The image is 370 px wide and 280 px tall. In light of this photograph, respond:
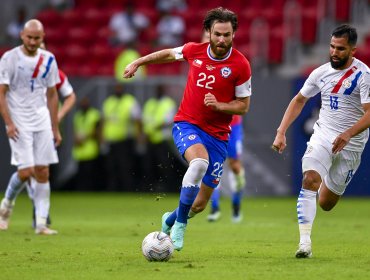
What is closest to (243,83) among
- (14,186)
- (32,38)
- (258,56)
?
(32,38)

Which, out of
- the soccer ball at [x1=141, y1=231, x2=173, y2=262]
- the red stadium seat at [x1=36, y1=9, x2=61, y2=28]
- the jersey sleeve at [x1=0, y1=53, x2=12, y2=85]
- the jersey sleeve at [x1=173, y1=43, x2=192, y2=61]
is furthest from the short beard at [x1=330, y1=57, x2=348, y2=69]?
the red stadium seat at [x1=36, y1=9, x2=61, y2=28]

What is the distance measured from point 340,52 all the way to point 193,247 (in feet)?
9.59

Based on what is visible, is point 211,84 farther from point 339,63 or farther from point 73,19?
point 73,19

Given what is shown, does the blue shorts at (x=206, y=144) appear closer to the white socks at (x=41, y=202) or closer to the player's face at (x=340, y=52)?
the player's face at (x=340, y=52)

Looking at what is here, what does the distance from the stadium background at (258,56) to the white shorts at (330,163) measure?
36.2 ft

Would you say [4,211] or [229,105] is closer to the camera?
[229,105]

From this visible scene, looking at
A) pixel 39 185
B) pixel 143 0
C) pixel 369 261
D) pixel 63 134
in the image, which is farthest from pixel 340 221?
pixel 143 0

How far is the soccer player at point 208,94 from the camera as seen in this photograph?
10203 mm

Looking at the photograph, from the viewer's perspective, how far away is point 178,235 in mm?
10055

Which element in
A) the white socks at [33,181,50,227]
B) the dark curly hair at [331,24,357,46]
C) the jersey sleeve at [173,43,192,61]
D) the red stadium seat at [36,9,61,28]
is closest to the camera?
the dark curly hair at [331,24,357,46]

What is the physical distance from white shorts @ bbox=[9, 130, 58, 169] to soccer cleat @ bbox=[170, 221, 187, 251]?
3.66m

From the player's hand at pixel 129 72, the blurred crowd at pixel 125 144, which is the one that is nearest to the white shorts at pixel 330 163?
the player's hand at pixel 129 72

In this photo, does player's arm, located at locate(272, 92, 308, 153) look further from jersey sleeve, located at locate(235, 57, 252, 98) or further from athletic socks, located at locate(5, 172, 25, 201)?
athletic socks, located at locate(5, 172, 25, 201)

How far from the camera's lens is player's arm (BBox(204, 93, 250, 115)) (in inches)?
392
